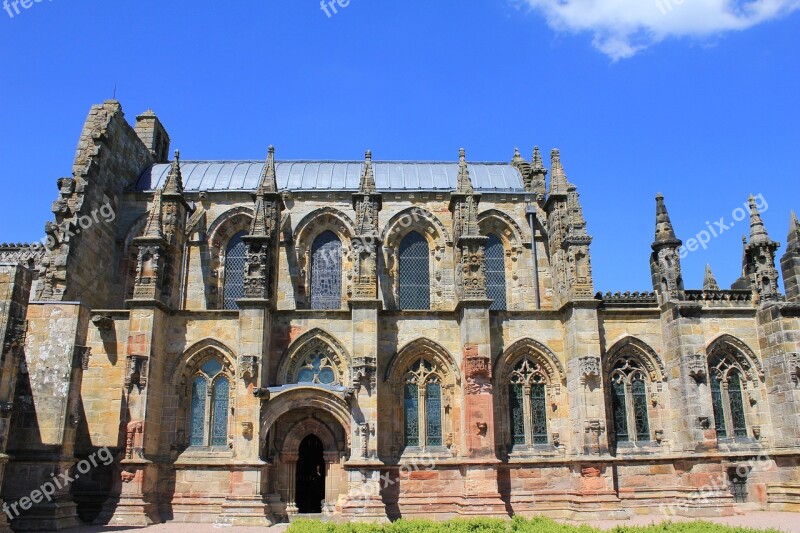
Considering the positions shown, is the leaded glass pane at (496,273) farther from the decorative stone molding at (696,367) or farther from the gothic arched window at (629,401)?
the decorative stone molding at (696,367)

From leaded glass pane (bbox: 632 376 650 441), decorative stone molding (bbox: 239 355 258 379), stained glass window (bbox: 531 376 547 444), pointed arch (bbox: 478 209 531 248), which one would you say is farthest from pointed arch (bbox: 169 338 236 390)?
leaded glass pane (bbox: 632 376 650 441)

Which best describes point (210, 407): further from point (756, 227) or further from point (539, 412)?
point (756, 227)

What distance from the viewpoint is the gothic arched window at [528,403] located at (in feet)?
74.2

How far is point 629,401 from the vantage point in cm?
2303

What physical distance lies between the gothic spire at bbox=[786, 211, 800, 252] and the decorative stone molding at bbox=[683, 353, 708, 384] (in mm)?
5606

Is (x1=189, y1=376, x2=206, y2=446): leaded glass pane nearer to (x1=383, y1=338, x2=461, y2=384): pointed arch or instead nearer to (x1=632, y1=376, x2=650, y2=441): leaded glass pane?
(x1=383, y1=338, x2=461, y2=384): pointed arch

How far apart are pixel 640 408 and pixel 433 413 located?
6834 millimetres

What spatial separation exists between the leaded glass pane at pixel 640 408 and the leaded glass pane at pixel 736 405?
281 centimetres

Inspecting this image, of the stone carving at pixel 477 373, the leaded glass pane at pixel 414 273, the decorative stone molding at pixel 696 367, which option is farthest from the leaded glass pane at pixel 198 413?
the decorative stone molding at pixel 696 367

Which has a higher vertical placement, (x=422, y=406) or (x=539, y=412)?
(x=422, y=406)

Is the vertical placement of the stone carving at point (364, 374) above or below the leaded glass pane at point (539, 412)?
above

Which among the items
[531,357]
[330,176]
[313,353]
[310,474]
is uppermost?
[330,176]

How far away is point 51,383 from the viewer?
19312 millimetres

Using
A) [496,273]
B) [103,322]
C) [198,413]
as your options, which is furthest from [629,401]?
[103,322]
